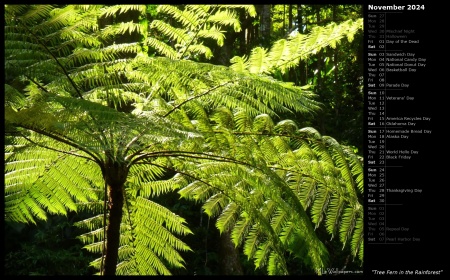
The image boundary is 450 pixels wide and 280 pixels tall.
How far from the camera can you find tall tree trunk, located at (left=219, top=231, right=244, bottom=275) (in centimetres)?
520

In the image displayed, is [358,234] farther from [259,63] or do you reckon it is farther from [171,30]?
[171,30]

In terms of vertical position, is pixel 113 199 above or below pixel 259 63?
below

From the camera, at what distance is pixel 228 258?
521 centimetres

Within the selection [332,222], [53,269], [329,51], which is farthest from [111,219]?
[329,51]

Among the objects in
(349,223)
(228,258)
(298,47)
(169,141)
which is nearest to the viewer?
(169,141)

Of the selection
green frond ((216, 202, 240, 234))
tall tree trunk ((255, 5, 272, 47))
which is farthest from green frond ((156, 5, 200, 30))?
tall tree trunk ((255, 5, 272, 47))

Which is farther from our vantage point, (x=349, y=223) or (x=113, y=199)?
(x=349, y=223)

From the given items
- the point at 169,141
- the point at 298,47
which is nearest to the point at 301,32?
the point at 298,47

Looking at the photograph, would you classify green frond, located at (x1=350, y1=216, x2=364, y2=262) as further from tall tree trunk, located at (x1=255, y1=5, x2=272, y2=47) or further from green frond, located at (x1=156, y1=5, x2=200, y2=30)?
tall tree trunk, located at (x1=255, y1=5, x2=272, y2=47)

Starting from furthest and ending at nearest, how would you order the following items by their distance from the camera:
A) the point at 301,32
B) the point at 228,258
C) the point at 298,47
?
1. the point at 301,32
2. the point at 228,258
3. the point at 298,47

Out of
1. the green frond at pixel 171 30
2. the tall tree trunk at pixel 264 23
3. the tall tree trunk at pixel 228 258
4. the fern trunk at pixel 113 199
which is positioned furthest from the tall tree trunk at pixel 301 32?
the fern trunk at pixel 113 199

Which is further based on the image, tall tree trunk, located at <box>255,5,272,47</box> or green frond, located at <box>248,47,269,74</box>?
tall tree trunk, located at <box>255,5,272,47</box>

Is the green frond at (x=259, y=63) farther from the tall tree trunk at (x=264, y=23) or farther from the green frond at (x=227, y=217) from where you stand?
the tall tree trunk at (x=264, y=23)

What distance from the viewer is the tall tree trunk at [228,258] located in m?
5.20
